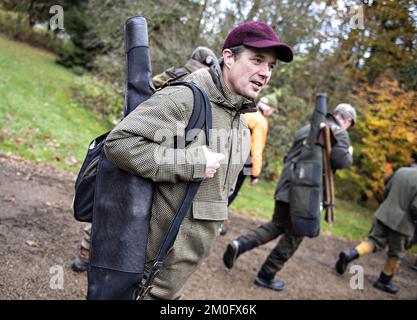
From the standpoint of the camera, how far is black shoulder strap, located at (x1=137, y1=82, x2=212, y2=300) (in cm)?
197

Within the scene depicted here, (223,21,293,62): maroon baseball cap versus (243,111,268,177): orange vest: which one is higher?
(223,21,293,62): maroon baseball cap

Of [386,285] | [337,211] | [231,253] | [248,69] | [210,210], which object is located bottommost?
A: [337,211]

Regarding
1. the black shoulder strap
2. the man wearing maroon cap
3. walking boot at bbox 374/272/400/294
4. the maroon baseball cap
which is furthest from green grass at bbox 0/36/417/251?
the maroon baseball cap

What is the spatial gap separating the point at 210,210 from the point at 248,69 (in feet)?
2.57

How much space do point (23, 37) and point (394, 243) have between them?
764 inches

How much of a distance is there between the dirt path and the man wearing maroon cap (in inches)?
64.9

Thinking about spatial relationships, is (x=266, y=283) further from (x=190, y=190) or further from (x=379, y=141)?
(x=379, y=141)

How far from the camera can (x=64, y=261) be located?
389 cm

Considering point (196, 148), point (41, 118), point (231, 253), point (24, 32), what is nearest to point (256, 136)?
point (231, 253)

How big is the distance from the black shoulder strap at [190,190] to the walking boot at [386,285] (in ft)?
15.9

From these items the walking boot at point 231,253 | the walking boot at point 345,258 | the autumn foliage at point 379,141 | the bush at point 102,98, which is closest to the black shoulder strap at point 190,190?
the walking boot at point 231,253

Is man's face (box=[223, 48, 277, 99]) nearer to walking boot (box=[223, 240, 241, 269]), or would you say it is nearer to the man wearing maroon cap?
the man wearing maroon cap

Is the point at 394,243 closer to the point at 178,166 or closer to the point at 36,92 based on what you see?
the point at 178,166

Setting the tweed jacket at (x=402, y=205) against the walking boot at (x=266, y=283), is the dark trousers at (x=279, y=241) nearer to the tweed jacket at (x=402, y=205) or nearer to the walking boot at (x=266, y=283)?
the walking boot at (x=266, y=283)
